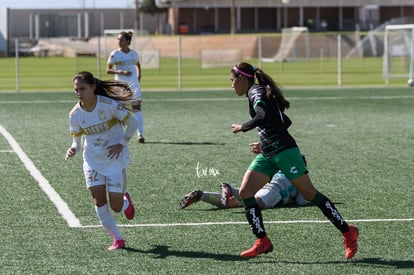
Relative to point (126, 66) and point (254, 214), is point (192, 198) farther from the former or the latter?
point (126, 66)

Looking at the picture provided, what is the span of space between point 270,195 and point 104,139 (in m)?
2.57

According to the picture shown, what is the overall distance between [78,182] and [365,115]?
11237 mm

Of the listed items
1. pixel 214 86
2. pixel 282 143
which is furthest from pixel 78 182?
pixel 214 86

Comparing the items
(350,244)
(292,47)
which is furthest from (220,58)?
(350,244)

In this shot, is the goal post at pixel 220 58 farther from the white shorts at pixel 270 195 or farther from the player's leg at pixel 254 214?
the player's leg at pixel 254 214

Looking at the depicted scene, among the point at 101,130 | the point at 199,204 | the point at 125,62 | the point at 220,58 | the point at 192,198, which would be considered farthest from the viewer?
the point at 220,58

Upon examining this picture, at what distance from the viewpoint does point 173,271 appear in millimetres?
8266

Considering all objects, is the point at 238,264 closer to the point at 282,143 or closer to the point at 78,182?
the point at 282,143

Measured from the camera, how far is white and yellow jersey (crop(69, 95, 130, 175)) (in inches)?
355

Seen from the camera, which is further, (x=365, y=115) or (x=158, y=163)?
→ (x=365, y=115)

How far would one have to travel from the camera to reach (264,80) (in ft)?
28.5

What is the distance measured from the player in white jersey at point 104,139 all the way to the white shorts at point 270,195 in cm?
225

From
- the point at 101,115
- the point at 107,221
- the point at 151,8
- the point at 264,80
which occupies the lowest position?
the point at 107,221

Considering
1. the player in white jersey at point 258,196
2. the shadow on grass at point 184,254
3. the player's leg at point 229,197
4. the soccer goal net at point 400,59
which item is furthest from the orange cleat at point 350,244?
the soccer goal net at point 400,59
